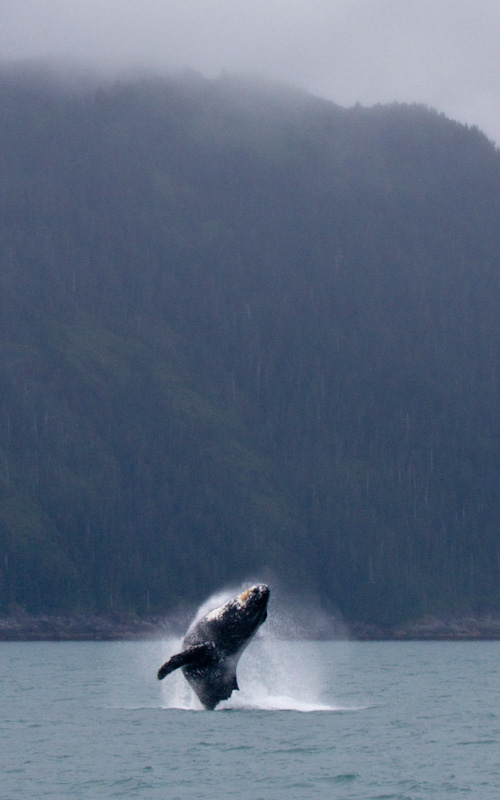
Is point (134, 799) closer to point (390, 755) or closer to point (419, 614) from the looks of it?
point (390, 755)

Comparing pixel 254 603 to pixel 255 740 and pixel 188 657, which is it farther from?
pixel 255 740

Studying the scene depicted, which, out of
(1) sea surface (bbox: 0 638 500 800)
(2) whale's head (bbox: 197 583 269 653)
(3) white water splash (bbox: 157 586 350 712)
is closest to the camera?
(1) sea surface (bbox: 0 638 500 800)

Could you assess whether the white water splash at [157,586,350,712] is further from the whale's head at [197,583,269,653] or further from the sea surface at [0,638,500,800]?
the whale's head at [197,583,269,653]

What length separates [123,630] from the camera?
17825 cm

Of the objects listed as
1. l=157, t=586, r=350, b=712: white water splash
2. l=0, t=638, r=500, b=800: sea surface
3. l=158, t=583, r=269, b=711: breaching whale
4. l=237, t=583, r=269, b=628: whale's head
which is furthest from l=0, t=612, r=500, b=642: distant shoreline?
l=237, t=583, r=269, b=628: whale's head

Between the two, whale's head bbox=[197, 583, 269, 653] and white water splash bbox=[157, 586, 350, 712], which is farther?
white water splash bbox=[157, 586, 350, 712]

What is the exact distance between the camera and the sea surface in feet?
115

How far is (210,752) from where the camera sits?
131 ft

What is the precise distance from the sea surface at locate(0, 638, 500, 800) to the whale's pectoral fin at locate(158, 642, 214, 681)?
115 inches

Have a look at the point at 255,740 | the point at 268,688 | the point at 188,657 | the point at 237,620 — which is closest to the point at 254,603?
the point at 237,620

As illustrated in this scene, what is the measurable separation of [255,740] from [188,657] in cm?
491

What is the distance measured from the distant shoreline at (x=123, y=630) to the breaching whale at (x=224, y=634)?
13818cm

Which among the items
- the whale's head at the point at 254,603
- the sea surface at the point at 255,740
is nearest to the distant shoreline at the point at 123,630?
the sea surface at the point at 255,740

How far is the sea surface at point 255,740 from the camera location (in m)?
34.9
